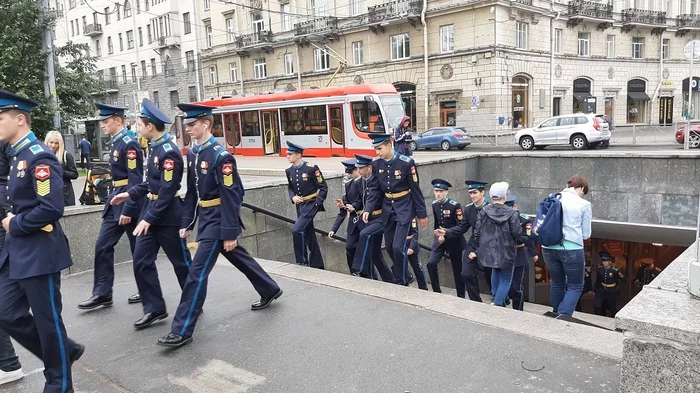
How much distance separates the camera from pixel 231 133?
2578 cm

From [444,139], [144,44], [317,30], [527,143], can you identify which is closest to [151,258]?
[527,143]

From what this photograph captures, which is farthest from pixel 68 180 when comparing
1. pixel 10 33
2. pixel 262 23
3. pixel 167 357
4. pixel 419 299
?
pixel 262 23

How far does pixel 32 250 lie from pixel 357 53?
35.2 m

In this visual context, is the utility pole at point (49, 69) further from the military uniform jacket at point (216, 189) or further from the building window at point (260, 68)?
the building window at point (260, 68)

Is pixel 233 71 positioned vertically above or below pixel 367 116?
above

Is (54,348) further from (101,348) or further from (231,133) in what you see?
(231,133)

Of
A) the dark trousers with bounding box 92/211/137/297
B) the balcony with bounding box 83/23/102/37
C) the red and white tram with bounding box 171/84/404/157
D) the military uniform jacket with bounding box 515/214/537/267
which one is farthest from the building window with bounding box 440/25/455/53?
the balcony with bounding box 83/23/102/37

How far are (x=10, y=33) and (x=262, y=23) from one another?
29.7 m

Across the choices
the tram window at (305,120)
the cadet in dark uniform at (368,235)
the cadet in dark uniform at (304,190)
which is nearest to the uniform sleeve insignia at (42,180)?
the cadet in dark uniform at (368,235)

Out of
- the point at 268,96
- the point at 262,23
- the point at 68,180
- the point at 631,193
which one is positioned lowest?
the point at 631,193

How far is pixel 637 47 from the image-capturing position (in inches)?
1542

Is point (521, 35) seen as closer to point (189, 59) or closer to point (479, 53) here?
point (479, 53)

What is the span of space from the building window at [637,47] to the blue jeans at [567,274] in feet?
124

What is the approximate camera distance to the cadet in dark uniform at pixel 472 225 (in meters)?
7.51
